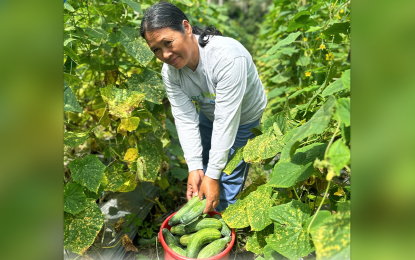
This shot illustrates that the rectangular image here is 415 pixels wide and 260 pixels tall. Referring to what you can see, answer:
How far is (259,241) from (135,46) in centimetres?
120

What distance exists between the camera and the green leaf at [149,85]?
1887mm

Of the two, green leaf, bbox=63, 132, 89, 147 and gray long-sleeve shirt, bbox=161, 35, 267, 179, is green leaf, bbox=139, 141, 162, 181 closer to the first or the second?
gray long-sleeve shirt, bbox=161, 35, 267, 179

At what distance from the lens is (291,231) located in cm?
108

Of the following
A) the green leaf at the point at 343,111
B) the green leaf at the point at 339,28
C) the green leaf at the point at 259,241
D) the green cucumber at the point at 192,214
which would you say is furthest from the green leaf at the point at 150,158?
the green leaf at the point at 343,111

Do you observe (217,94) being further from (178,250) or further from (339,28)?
(178,250)

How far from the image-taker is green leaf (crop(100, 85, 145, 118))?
62.1 inches

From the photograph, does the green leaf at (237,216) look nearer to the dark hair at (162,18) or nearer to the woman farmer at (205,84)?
the woman farmer at (205,84)

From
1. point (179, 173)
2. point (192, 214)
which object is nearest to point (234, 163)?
point (192, 214)

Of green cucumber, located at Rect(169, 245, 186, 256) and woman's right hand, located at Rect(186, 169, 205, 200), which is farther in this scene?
woman's right hand, located at Rect(186, 169, 205, 200)

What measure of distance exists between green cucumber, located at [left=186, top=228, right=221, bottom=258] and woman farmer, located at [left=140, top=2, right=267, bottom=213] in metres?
0.12

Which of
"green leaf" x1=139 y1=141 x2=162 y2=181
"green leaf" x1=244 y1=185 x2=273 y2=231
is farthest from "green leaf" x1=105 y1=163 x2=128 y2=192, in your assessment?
"green leaf" x1=244 y1=185 x2=273 y2=231

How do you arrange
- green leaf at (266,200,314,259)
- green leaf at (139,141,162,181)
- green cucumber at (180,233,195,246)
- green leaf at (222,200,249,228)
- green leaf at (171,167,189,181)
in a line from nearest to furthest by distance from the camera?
green leaf at (266,200,314,259) → green leaf at (222,200,249,228) → green cucumber at (180,233,195,246) → green leaf at (139,141,162,181) → green leaf at (171,167,189,181)

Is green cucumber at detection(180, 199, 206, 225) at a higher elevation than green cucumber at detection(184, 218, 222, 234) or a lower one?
higher
